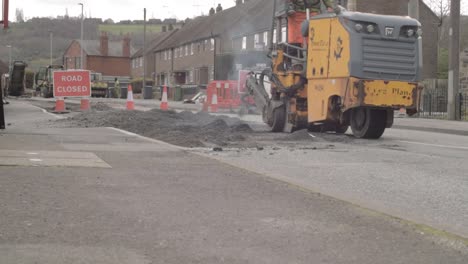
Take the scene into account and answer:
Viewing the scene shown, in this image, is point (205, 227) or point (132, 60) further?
point (132, 60)

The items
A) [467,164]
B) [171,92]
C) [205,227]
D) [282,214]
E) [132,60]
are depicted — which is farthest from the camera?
[132,60]

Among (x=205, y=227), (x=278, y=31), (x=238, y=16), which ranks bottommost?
(x=205, y=227)

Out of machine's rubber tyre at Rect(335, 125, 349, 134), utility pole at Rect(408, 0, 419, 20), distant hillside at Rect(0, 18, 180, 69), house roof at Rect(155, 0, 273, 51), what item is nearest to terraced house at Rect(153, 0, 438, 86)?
house roof at Rect(155, 0, 273, 51)

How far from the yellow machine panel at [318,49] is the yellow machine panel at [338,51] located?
137mm

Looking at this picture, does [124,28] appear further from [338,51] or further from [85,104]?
[338,51]

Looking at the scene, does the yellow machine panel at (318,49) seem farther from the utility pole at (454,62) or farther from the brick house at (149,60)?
the brick house at (149,60)

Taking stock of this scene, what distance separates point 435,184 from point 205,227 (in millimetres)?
3875

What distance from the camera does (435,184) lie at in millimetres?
8172

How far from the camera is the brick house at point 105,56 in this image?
101688 mm

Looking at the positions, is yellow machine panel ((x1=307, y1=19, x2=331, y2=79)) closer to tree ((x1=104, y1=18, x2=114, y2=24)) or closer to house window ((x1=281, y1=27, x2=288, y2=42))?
house window ((x1=281, y1=27, x2=288, y2=42))

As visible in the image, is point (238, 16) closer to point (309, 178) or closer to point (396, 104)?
point (396, 104)

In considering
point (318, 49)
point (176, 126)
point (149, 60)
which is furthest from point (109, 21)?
point (318, 49)

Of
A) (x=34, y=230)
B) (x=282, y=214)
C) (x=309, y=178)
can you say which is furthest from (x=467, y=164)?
(x=34, y=230)

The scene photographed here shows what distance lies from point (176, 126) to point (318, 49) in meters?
3.64
